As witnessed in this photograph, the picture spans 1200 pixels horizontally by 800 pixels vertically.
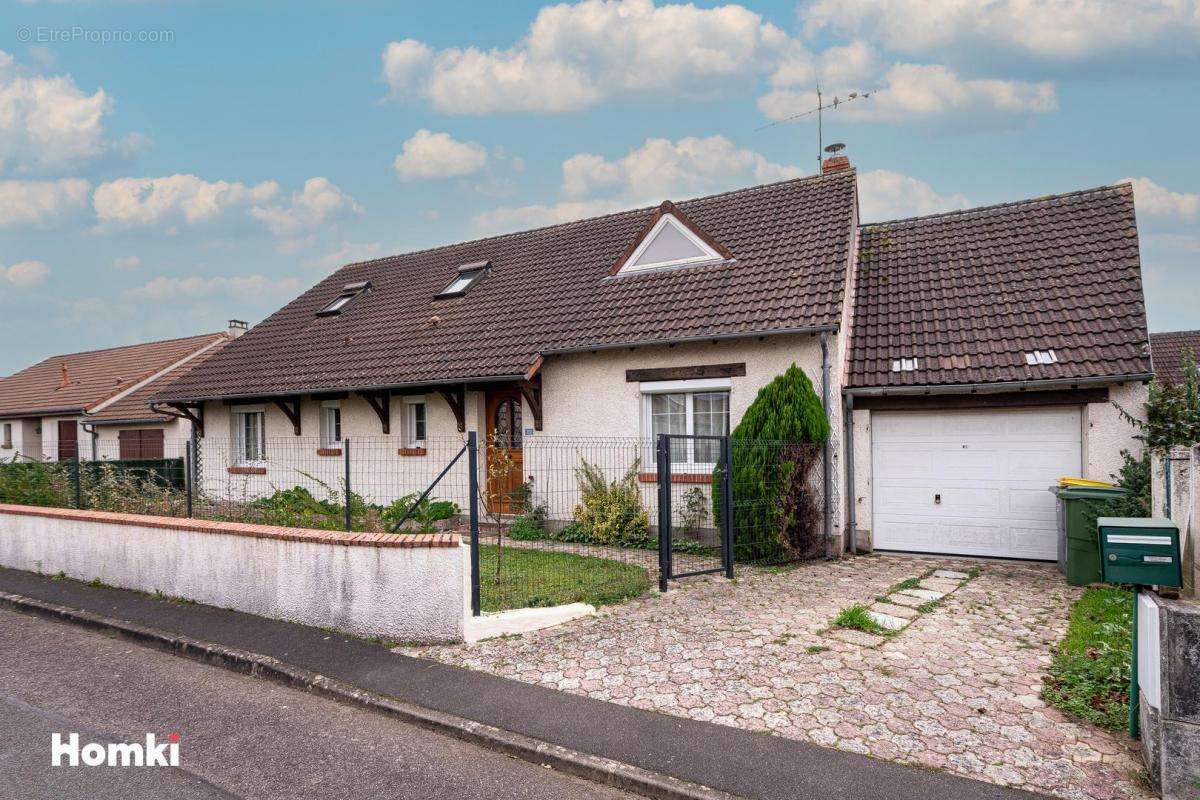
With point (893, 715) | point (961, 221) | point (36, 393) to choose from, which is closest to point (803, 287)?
point (961, 221)

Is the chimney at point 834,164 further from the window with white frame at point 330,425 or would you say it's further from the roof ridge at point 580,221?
the window with white frame at point 330,425

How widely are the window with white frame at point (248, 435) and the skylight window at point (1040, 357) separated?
48.6ft

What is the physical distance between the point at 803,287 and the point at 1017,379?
3.15m

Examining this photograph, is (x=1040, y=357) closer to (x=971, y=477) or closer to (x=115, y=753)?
(x=971, y=477)

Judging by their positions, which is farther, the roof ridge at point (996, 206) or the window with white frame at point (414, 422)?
the window with white frame at point (414, 422)

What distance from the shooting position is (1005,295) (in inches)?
434

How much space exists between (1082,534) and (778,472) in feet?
11.6

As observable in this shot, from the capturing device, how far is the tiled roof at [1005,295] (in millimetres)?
9797

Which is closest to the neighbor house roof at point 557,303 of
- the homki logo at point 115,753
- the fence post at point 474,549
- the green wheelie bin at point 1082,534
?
the green wheelie bin at point 1082,534

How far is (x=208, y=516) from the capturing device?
895 cm

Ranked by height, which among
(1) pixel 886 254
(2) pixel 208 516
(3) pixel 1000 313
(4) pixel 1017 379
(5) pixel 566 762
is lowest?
(5) pixel 566 762

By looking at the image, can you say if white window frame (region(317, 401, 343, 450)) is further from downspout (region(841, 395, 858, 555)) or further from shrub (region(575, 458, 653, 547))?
downspout (region(841, 395, 858, 555))

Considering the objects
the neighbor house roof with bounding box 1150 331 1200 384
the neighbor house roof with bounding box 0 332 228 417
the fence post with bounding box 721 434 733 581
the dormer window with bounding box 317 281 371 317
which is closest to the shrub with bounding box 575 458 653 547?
the fence post with bounding box 721 434 733 581

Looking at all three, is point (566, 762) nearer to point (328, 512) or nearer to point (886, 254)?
point (328, 512)
